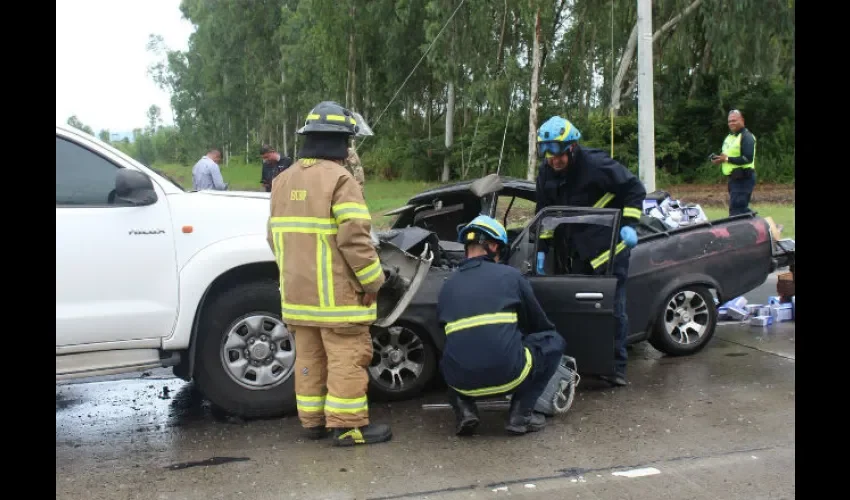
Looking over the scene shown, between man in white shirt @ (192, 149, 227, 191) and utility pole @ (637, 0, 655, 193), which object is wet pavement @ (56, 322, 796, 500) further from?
man in white shirt @ (192, 149, 227, 191)

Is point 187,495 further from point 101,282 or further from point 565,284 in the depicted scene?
point 565,284

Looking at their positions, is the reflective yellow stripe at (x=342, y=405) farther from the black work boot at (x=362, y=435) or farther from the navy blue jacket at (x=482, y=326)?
the navy blue jacket at (x=482, y=326)

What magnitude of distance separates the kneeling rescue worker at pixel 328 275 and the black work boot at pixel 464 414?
0.45m

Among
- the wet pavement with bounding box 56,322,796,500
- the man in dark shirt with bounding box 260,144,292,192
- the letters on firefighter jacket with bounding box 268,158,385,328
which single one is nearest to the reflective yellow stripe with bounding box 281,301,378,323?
the letters on firefighter jacket with bounding box 268,158,385,328

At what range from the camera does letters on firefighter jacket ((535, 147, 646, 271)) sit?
5824 mm

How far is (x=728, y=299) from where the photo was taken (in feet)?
21.7

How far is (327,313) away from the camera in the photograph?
14.7 feet

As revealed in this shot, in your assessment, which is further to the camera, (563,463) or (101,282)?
(101,282)
